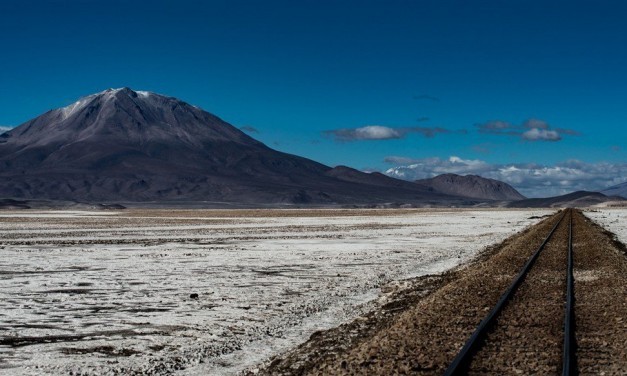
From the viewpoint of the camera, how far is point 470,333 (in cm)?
1090

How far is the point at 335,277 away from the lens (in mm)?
20125

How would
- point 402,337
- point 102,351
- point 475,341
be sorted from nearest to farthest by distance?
point 475,341 < point 102,351 < point 402,337

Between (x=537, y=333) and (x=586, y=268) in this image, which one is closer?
(x=537, y=333)

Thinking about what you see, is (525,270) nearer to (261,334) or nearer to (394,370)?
(261,334)

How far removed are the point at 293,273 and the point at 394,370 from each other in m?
12.6

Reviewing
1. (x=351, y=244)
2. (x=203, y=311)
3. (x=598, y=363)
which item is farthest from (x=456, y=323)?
(x=351, y=244)

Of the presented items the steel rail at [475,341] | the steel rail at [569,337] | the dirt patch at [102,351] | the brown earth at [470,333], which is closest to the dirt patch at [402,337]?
the brown earth at [470,333]

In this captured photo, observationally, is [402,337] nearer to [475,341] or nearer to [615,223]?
[475,341]

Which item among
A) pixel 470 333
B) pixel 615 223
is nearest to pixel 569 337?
pixel 470 333

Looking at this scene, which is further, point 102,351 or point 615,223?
point 615,223

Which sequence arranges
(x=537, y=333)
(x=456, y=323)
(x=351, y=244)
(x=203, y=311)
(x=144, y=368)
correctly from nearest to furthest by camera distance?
(x=144, y=368) → (x=537, y=333) → (x=456, y=323) → (x=203, y=311) → (x=351, y=244)

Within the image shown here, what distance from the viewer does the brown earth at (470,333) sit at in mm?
9023

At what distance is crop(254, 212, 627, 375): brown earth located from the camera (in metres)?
9.02

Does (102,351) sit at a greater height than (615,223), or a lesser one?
lesser
